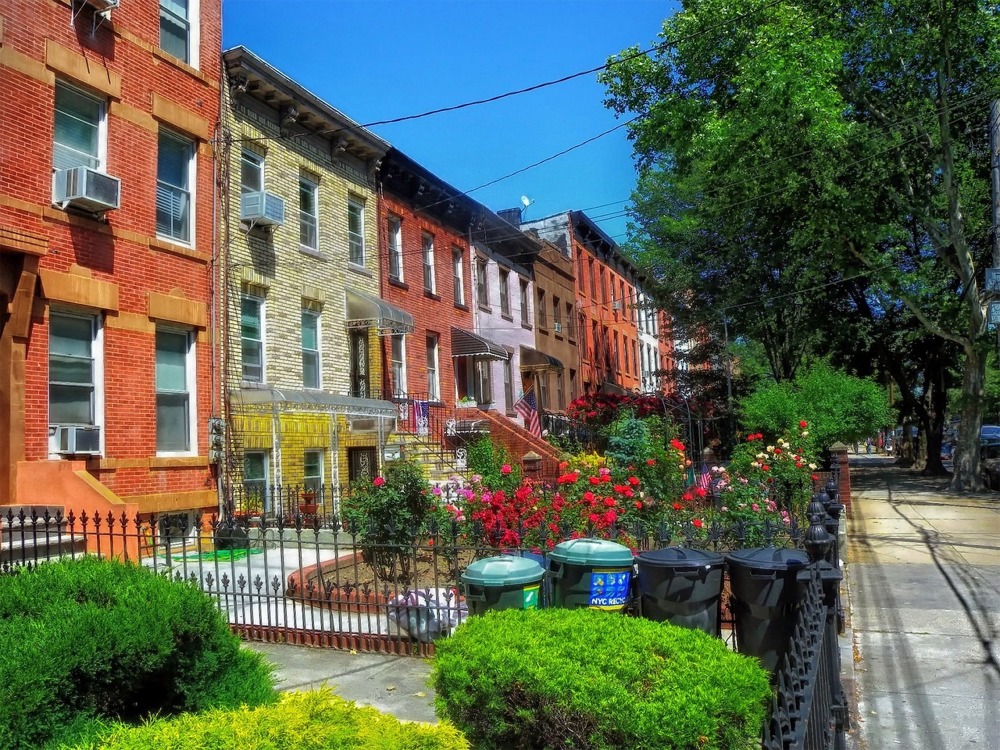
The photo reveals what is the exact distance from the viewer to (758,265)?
28391 mm

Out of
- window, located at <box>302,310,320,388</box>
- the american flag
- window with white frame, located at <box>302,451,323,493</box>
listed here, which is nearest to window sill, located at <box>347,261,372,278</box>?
window, located at <box>302,310,320,388</box>

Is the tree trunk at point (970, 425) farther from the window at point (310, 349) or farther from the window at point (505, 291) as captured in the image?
the window at point (310, 349)

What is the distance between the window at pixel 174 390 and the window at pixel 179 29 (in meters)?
4.90

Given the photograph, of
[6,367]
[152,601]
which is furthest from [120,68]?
[152,601]

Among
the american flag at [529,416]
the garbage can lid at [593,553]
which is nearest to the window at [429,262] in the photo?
the american flag at [529,416]

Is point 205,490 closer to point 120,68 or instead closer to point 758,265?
point 120,68

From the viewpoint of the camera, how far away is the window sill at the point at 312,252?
17.0 meters

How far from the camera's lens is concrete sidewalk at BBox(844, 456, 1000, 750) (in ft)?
→ 18.1

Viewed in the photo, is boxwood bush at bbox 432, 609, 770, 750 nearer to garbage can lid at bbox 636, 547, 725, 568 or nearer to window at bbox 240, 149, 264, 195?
garbage can lid at bbox 636, 547, 725, 568

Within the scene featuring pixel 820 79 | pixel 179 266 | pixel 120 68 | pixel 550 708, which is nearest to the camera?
pixel 550 708

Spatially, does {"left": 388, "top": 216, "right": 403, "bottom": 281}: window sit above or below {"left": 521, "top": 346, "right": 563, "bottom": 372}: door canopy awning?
above

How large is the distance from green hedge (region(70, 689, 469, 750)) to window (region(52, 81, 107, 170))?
11088mm

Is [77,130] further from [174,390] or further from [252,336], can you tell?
[252,336]

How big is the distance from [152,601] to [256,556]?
26.1ft
